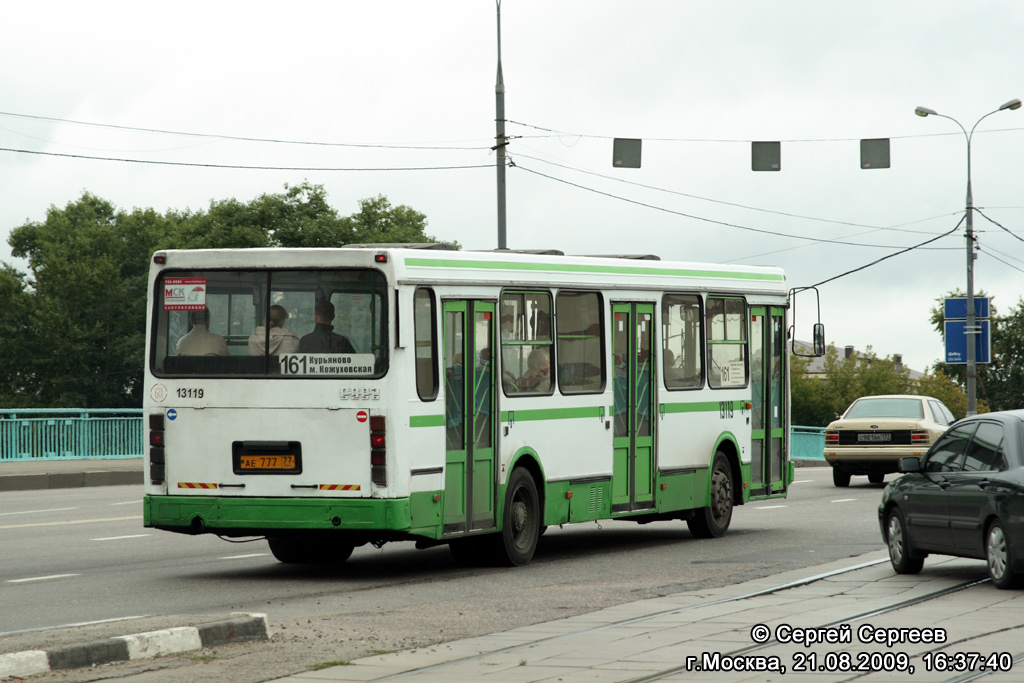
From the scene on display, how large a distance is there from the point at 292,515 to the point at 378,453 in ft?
2.95

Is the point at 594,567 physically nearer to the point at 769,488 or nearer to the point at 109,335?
the point at 769,488

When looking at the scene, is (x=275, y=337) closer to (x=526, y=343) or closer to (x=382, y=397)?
(x=382, y=397)

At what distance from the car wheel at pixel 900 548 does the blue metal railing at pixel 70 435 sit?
786 inches

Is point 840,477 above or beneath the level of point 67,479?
beneath

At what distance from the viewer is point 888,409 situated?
28312mm

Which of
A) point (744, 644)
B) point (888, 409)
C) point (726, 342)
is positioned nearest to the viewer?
point (744, 644)

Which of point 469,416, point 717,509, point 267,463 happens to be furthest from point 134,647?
point 717,509

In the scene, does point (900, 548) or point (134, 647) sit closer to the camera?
point (134, 647)

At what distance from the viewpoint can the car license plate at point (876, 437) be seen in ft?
90.4

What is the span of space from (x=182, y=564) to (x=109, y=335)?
62287mm

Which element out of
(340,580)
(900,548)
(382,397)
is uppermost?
(382,397)

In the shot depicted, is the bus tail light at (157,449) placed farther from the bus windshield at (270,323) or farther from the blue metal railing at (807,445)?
the blue metal railing at (807,445)

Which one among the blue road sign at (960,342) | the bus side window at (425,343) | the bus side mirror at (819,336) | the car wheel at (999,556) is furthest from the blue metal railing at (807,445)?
the car wheel at (999,556)

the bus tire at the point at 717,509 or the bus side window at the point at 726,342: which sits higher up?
the bus side window at the point at 726,342
